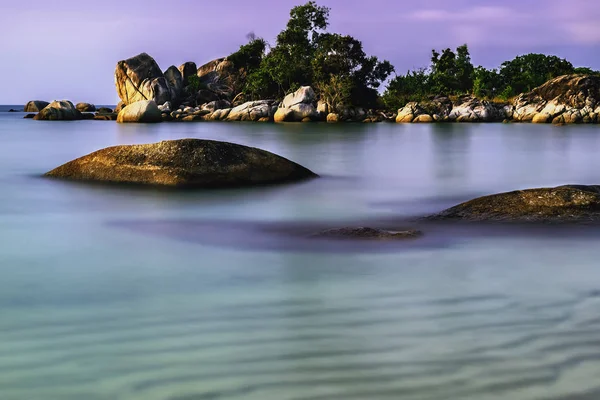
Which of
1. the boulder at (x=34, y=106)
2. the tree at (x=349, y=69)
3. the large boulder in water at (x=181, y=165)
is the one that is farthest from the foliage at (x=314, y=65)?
the large boulder in water at (x=181, y=165)

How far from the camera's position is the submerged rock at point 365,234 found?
6.27m

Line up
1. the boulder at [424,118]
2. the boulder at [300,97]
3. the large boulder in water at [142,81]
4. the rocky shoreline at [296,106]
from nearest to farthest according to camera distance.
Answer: the rocky shoreline at [296,106], the boulder at [424,118], the boulder at [300,97], the large boulder in water at [142,81]

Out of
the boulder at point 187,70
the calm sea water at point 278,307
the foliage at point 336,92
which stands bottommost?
the calm sea water at point 278,307

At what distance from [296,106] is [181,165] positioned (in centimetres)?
3940

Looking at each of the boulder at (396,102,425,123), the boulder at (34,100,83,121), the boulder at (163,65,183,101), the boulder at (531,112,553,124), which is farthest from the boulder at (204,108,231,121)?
the boulder at (531,112,553,124)

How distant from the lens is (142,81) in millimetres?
58719

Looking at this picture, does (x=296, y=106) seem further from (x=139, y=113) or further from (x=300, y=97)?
(x=139, y=113)

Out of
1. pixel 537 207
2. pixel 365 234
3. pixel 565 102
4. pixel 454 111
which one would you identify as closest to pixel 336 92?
pixel 454 111

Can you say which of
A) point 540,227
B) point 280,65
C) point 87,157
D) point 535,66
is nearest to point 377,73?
point 280,65

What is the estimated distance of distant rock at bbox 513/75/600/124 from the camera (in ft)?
147

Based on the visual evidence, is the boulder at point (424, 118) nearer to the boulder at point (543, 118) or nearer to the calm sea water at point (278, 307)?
the boulder at point (543, 118)

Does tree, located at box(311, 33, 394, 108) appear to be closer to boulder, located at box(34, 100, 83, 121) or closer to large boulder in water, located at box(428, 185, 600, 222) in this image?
boulder, located at box(34, 100, 83, 121)

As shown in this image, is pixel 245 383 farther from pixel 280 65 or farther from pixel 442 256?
pixel 280 65

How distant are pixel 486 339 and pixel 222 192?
620cm
